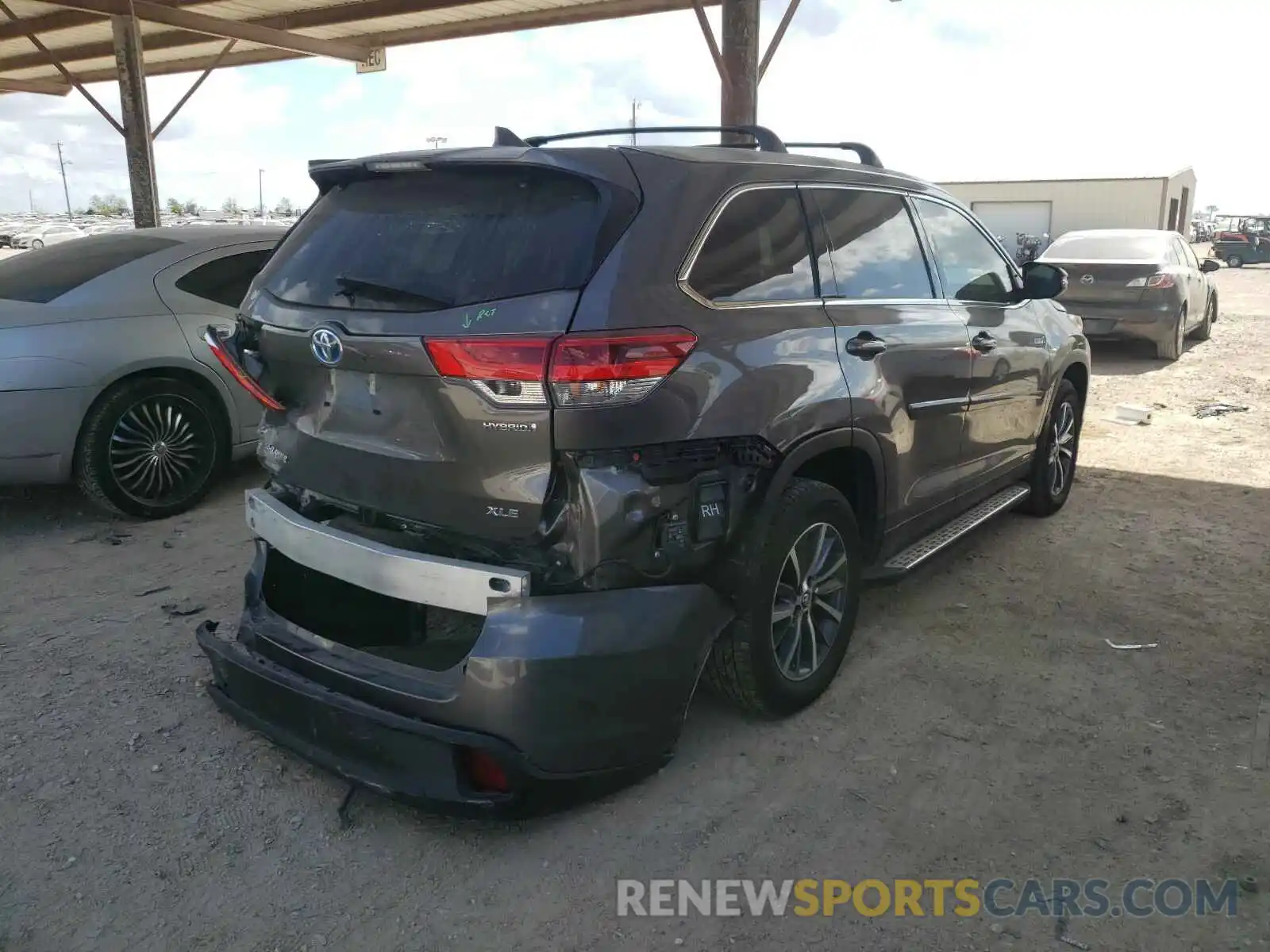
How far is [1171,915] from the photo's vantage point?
2.50 metres

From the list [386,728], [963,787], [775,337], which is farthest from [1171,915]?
[386,728]

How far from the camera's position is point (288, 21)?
42.5 feet

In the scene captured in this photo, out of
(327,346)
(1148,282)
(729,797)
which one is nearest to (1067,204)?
(1148,282)

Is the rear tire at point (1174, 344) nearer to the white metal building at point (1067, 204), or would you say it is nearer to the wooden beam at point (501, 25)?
the wooden beam at point (501, 25)

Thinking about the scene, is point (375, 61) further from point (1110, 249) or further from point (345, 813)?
point (345, 813)

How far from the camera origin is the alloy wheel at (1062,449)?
217 inches

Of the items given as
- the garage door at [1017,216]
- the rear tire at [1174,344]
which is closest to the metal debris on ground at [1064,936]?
the rear tire at [1174,344]

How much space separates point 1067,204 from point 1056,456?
3607cm

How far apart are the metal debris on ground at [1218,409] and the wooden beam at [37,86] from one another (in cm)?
1907

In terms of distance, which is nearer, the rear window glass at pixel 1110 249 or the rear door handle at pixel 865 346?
the rear door handle at pixel 865 346

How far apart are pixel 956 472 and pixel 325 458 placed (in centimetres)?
269

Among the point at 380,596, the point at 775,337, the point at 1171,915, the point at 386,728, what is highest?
the point at 775,337

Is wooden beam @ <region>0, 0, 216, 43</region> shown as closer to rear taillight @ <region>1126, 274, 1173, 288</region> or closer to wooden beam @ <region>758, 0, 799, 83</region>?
wooden beam @ <region>758, 0, 799, 83</region>

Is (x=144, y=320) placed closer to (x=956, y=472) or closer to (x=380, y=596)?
(x=380, y=596)
